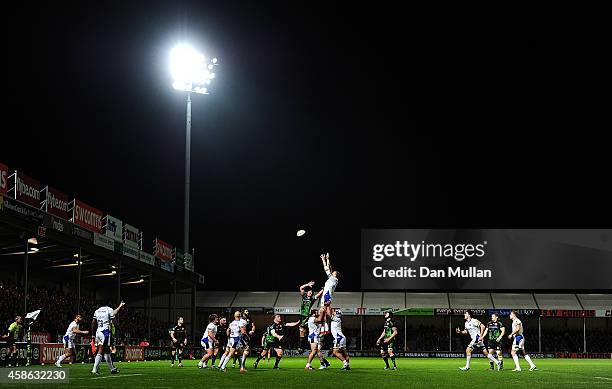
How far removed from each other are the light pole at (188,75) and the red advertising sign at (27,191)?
15.5 metres

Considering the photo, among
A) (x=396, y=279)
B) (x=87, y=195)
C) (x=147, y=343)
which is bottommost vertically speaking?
(x=147, y=343)

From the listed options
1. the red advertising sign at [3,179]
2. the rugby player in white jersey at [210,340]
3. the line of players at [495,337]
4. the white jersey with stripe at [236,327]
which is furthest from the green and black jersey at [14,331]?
the line of players at [495,337]

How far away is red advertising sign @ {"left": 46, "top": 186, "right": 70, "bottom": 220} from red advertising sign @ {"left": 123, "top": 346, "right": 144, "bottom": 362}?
882cm

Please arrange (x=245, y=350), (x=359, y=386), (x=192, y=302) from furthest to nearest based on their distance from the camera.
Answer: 1. (x=192, y=302)
2. (x=245, y=350)
3. (x=359, y=386)

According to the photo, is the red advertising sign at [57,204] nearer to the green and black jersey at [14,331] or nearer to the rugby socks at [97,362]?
the green and black jersey at [14,331]

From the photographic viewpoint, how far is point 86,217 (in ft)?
127

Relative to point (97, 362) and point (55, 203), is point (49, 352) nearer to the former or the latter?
point (55, 203)

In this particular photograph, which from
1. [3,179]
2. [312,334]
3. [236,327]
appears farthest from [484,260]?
[3,179]

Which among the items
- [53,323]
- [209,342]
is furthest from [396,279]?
[209,342]

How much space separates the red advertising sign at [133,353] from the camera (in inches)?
1641

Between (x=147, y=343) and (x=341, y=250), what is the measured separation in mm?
33468

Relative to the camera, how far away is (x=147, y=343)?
4869 cm

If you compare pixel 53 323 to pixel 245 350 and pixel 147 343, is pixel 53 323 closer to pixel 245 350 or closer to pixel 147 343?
pixel 147 343

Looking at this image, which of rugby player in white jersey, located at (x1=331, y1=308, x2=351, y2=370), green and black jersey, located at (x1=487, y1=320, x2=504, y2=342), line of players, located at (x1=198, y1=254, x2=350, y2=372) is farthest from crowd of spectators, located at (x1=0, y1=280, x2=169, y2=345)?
green and black jersey, located at (x1=487, y1=320, x2=504, y2=342)
